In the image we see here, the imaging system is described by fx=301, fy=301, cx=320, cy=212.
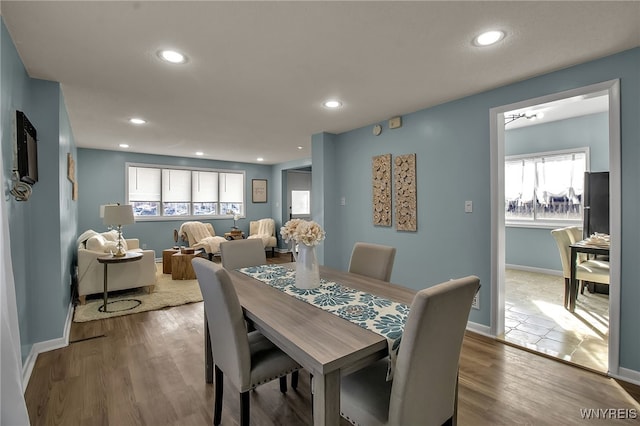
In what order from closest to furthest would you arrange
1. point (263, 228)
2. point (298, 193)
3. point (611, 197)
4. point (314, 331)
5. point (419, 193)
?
point (314, 331) → point (611, 197) → point (419, 193) → point (263, 228) → point (298, 193)

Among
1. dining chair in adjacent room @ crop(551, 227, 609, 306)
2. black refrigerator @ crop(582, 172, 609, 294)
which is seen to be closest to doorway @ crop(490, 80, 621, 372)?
dining chair in adjacent room @ crop(551, 227, 609, 306)

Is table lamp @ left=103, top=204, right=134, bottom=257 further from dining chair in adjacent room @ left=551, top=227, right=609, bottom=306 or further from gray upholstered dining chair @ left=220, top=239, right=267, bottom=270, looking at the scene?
dining chair in adjacent room @ left=551, top=227, right=609, bottom=306

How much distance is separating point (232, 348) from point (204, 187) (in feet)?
21.0

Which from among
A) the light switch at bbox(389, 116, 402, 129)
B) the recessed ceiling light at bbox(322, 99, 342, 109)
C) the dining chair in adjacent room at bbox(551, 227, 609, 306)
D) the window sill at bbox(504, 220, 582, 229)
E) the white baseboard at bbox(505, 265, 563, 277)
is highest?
the recessed ceiling light at bbox(322, 99, 342, 109)

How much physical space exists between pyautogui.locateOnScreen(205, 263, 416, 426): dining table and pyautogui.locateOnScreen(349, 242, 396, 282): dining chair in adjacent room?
1.27 ft

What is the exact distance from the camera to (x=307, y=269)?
1.89 metres

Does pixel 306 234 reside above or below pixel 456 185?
below

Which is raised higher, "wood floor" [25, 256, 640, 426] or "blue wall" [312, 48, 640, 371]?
"blue wall" [312, 48, 640, 371]

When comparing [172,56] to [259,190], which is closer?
[172,56]

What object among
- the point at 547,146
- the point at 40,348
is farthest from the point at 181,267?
the point at 547,146

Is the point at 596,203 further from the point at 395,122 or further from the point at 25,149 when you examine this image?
the point at 25,149

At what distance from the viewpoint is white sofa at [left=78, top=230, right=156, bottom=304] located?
3693mm

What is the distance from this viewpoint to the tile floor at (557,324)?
97.9 inches

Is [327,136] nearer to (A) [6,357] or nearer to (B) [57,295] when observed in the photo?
(B) [57,295]
